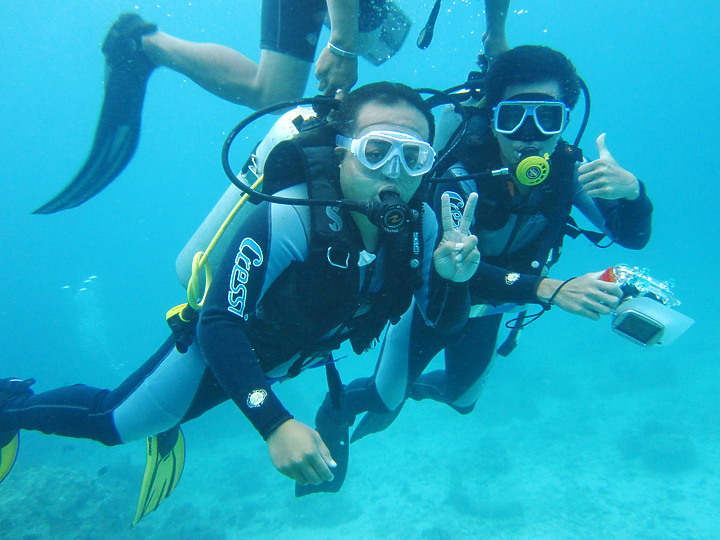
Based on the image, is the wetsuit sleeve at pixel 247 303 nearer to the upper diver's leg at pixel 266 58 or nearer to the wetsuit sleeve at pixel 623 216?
the upper diver's leg at pixel 266 58

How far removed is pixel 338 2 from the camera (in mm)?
2613

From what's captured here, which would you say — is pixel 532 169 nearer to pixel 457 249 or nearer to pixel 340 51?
pixel 457 249

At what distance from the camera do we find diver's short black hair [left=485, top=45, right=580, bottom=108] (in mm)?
3369

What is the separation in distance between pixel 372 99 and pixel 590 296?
188 centimetres

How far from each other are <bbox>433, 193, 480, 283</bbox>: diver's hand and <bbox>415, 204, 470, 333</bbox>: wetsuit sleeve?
0.51 ft

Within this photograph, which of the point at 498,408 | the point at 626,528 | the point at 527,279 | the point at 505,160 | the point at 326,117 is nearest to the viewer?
the point at 326,117

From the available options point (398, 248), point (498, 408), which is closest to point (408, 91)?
point (398, 248)

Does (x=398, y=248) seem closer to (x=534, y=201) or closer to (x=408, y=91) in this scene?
(x=408, y=91)

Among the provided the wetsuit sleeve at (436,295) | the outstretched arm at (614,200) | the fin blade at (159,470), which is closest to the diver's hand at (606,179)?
the outstretched arm at (614,200)

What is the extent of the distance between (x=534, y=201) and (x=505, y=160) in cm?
43

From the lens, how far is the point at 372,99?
2.44 metres

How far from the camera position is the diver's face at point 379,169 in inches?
89.8

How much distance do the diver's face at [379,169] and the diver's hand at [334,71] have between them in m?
0.46

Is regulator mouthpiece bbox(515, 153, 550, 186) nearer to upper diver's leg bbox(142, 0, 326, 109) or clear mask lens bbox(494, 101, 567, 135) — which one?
clear mask lens bbox(494, 101, 567, 135)
